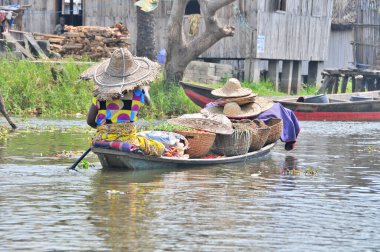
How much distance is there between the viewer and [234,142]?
1388cm

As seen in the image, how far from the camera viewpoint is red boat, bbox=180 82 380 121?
22.8 metres

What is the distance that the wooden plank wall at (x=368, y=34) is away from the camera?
29.5 meters

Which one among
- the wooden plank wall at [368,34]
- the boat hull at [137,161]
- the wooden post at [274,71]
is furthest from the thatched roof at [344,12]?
the boat hull at [137,161]

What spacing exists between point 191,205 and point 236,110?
4.78m

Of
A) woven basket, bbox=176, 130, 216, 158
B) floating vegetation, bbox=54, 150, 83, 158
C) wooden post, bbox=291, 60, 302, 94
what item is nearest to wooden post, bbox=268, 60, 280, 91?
wooden post, bbox=291, 60, 302, 94

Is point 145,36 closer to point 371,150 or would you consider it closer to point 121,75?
point 371,150

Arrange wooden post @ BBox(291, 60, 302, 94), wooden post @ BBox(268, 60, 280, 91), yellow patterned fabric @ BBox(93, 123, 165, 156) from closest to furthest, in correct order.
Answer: yellow patterned fabric @ BBox(93, 123, 165, 156)
wooden post @ BBox(268, 60, 280, 91)
wooden post @ BBox(291, 60, 302, 94)

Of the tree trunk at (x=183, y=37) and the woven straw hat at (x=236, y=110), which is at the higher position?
the tree trunk at (x=183, y=37)

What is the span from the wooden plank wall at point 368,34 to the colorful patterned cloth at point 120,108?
18.4 m

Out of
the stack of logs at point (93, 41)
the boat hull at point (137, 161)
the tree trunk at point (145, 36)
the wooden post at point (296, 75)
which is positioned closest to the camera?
the boat hull at point (137, 161)

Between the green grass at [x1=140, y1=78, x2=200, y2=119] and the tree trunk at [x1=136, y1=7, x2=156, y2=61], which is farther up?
the tree trunk at [x1=136, y1=7, x2=156, y2=61]

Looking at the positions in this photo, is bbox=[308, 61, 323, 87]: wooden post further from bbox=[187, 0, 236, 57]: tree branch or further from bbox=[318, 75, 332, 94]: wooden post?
bbox=[187, 0, 236, 57]: tree branch

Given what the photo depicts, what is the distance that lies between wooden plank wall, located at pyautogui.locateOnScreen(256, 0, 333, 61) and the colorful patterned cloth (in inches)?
627

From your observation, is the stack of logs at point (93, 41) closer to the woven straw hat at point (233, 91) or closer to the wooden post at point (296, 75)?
the wooden post at point (296, 75)
